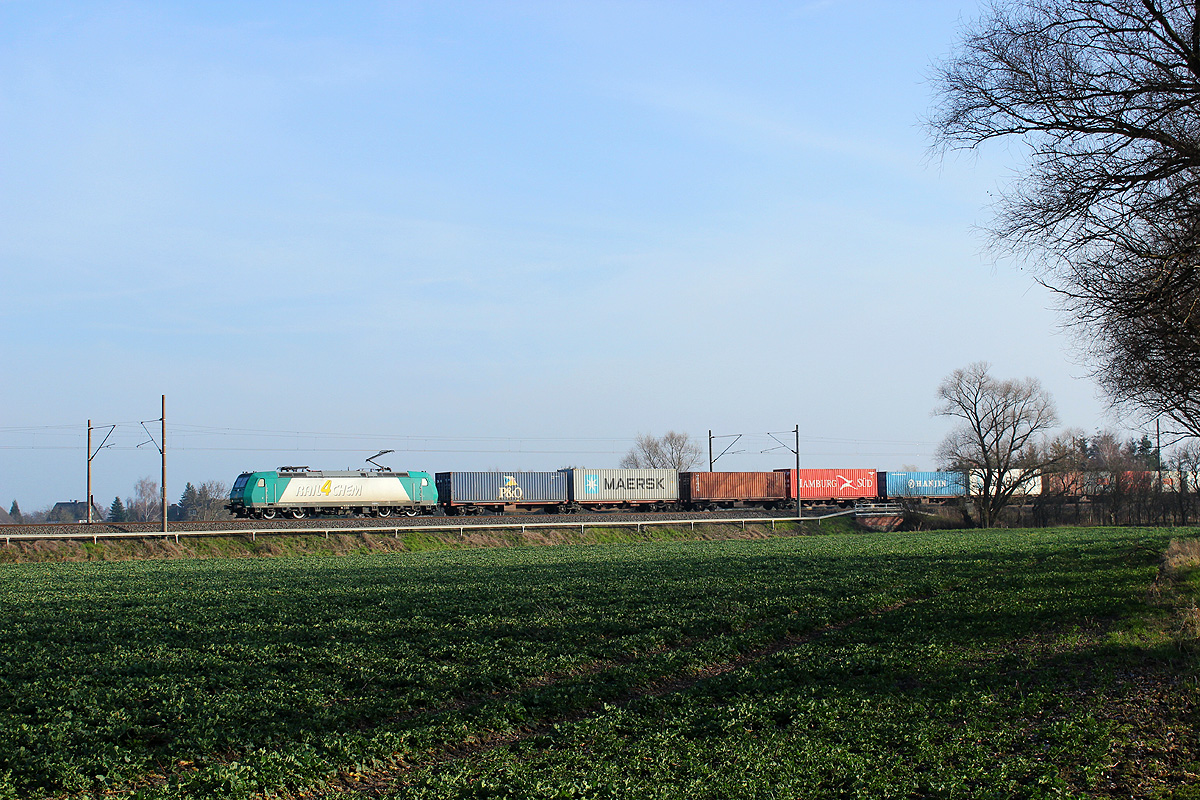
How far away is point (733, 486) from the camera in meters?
70.6

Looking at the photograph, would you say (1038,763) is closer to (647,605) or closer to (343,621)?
(647,605)

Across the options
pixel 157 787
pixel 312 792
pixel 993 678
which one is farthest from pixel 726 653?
pixel 157 787

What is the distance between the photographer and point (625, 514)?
2381 inches

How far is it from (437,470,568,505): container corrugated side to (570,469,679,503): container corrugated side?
4.97 feet

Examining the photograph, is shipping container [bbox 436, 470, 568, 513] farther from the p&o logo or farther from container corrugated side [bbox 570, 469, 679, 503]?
container corrugated side [bbox 570, 469, 679, 503]

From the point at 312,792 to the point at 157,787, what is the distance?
4.56ft

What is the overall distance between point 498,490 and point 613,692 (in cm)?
5107

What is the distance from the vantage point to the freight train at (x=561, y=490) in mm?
53031

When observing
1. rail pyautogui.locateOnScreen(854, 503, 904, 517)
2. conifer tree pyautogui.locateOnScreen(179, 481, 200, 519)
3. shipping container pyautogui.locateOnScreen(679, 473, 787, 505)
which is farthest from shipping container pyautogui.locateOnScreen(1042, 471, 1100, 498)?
conifer tree pyautogui.locateOnScreen(179, 481, 200, 519)

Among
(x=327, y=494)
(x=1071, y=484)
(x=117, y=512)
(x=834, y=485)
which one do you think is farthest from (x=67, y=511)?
(x=1071, y=484)

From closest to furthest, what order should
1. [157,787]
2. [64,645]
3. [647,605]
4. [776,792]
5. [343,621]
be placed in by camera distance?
[776,792]
[157,787]
[64,645]
[343,621]
[647,605]

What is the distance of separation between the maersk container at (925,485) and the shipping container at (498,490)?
107 feet

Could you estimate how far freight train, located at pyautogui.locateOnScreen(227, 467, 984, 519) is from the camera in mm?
53031

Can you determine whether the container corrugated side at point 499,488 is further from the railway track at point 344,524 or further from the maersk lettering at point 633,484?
the maersk lettering at point 633,484
